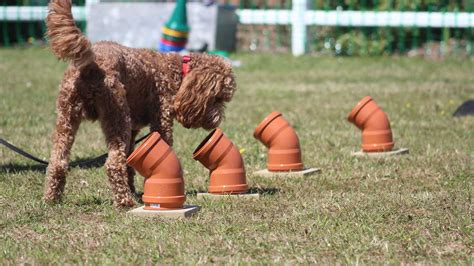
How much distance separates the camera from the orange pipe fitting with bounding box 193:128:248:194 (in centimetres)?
605

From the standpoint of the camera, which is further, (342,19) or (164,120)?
(342,19)

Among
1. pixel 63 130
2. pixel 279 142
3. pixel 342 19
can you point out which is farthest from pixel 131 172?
pixel 342 19

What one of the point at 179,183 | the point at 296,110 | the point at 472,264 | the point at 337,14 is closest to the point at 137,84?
the point at 179,183

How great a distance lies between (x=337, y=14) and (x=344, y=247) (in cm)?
1171

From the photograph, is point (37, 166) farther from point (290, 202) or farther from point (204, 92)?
point (290, 202)

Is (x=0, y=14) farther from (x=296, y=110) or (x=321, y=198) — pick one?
(x=321, y=198)

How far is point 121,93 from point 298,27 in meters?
11.1

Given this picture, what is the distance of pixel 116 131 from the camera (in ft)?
18.7

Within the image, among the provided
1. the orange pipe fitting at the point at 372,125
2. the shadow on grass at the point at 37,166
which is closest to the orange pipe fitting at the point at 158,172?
the shadow on grass at the point at 37,166

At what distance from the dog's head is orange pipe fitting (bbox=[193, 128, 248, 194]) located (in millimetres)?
124

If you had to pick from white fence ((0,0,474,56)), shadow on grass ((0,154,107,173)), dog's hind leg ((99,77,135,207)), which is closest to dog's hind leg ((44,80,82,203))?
dog's hind leg ((99,77,135,207))

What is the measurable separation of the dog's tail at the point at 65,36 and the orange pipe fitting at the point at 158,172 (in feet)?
2.14

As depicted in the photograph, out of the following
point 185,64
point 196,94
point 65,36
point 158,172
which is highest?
point 65,36

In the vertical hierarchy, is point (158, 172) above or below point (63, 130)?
below
